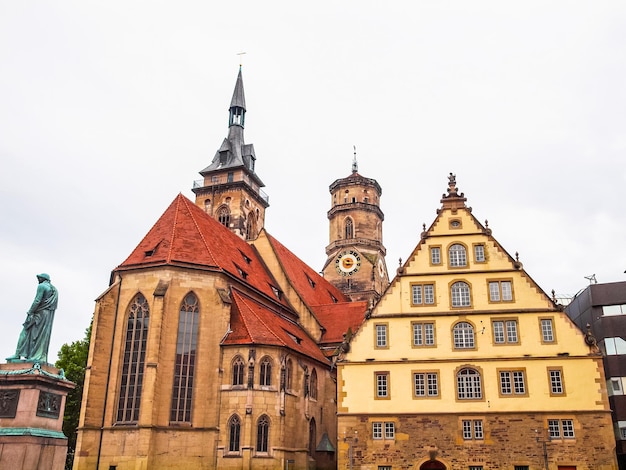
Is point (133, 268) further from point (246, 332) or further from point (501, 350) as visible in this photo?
point (501, 350)

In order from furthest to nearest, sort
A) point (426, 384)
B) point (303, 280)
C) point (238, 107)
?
1. point (238, 107)
2. point (303, 280)
3. point (426, 384)

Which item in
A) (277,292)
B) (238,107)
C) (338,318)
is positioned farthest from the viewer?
(238,107)

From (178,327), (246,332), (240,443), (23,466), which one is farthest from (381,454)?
(23,466)

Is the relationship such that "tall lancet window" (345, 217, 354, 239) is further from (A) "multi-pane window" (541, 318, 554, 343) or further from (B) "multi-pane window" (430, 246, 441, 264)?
(A) "multi-pane window" (541, 318, 554, 343)

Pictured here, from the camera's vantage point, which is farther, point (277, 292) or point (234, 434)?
point (277, 292)

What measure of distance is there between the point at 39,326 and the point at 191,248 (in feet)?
63.3

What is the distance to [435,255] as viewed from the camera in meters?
32.8

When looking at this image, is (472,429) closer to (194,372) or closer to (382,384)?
(382,384)

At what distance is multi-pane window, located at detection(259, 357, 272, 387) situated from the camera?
3350 cm

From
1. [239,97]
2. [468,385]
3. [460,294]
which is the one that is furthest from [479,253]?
[239,97]

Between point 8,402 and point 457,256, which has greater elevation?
point 457,256

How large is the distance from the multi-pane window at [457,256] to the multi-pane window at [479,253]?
0.55m

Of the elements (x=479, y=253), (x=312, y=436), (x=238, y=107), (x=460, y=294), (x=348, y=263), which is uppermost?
(x=238, y=107)

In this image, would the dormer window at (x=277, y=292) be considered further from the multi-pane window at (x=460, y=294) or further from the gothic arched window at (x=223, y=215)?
the multi-pane window at (x=460, y=294)
